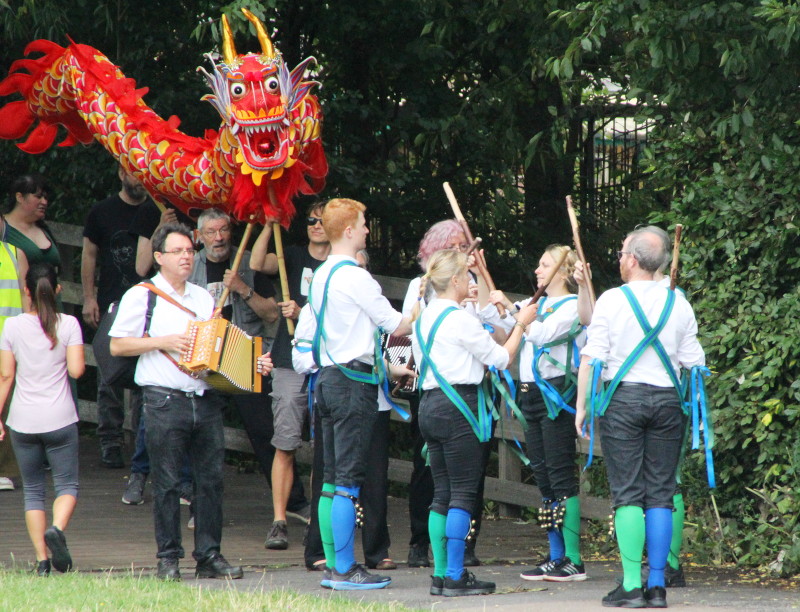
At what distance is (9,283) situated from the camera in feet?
25.5

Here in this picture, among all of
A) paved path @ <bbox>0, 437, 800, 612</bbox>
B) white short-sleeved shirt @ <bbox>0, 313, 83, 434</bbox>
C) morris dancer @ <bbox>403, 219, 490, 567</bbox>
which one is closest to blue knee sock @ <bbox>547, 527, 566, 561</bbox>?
paved path @ <bbox>0, 437, 800, 612</bbox>

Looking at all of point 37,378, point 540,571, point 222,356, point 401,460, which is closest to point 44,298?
point 37,378

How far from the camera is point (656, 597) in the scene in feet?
19.0

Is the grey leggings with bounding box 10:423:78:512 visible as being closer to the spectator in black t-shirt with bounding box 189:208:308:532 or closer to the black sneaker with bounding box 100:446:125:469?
the spectator in black t-shirt with bounding box 189:208:308:532

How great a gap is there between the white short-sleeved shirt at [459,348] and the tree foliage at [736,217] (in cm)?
140

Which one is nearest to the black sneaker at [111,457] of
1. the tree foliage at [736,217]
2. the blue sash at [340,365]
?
the blue sash at [340,365]

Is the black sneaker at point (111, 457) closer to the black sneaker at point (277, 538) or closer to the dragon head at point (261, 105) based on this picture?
the black sneaker at point (277, 538)

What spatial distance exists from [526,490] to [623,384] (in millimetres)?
2723

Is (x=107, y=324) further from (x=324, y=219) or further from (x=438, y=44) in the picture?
(x=438, y=44)

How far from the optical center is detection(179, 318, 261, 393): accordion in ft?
21.1

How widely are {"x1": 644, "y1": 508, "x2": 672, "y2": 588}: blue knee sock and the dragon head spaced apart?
284 centimetres

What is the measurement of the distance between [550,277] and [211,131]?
8.51ft

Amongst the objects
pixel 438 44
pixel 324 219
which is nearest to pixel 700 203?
pixel 324 219

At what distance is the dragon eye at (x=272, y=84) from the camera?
715 centimetres
